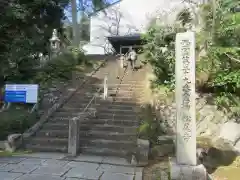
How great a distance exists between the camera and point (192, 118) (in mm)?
6602

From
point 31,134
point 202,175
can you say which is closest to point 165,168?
point 202,175

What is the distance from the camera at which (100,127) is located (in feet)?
32.1

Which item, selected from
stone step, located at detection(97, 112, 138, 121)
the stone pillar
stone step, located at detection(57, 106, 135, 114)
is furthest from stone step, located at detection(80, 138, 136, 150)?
stone step, located at detection(57, 106, 135, 114)

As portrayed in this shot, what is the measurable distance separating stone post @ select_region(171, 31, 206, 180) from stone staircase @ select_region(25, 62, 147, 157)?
2175 mm

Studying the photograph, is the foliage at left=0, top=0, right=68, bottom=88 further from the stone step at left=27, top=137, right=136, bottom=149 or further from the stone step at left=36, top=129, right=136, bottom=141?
the stone step at left=27, top=137, right=136, bottom=149

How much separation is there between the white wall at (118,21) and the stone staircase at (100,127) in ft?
47.1

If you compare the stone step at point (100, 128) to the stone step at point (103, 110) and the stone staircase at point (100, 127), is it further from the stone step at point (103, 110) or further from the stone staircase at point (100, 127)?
the stone step at point (103, 110)

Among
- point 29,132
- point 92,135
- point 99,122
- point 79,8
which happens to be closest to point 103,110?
point 99,122

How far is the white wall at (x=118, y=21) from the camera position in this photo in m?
25.8

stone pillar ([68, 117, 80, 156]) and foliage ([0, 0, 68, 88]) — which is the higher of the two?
foliage ([0, 0, 68, 88])

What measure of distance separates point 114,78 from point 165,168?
9.47m

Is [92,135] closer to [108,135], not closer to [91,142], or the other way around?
[91,142]

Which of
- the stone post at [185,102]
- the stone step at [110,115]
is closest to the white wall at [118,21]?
the stone step at [110,115]

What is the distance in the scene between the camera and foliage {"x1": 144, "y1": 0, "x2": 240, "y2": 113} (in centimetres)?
1001
